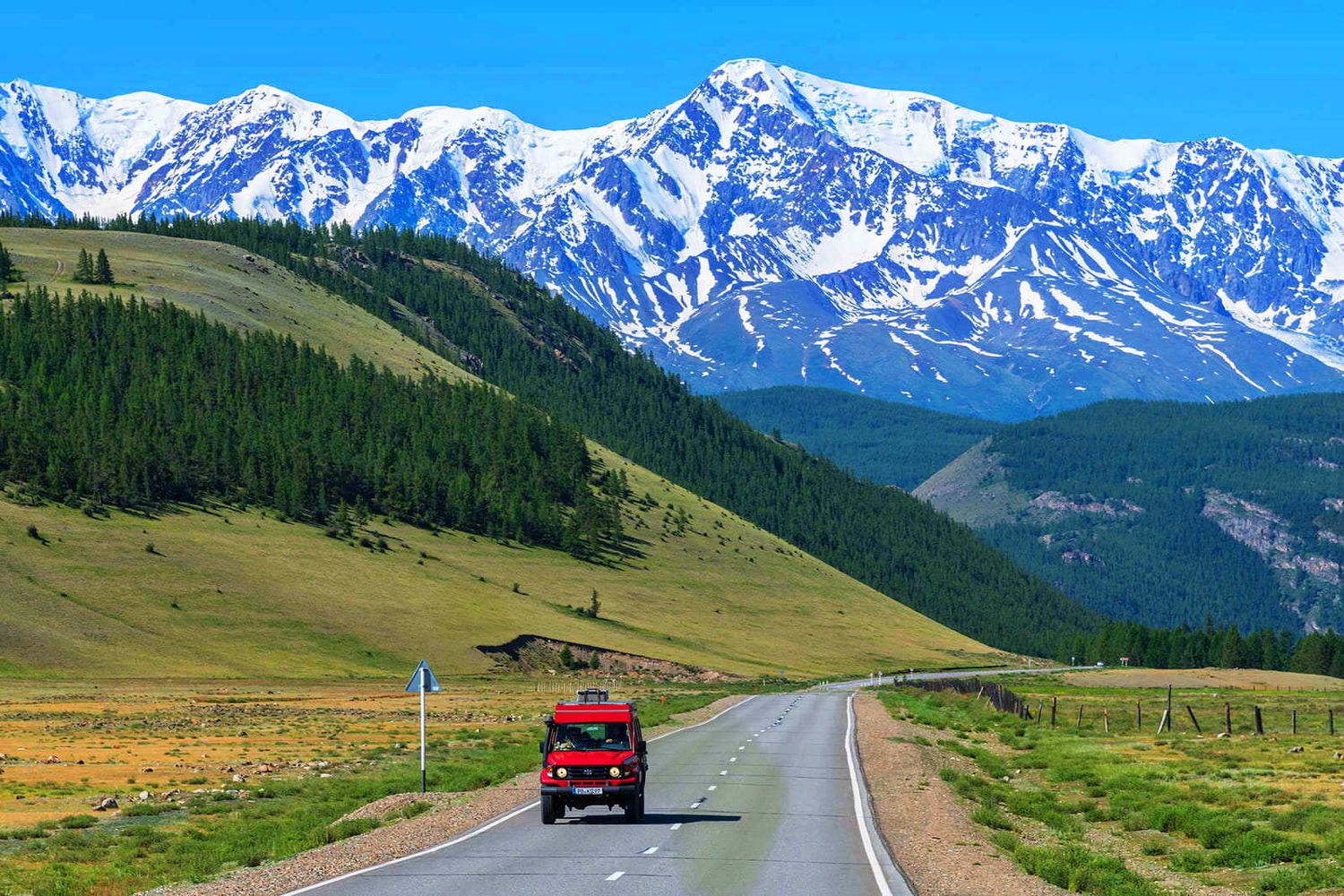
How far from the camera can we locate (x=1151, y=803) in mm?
43656

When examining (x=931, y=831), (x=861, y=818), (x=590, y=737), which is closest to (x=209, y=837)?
(x=590, y=737)

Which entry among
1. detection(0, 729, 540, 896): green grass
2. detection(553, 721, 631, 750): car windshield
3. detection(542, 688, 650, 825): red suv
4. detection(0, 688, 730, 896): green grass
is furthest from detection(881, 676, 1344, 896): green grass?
detection(0, 729, 540, 896): green grass

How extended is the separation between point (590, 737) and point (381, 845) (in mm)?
6144

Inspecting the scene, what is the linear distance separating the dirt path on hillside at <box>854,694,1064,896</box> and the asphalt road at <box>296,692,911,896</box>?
0.64m

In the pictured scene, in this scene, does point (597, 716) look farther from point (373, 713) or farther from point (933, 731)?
point (373, 713)

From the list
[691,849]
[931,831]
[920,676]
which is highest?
A: [691,849]

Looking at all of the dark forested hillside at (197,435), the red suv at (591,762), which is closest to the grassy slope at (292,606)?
the dark forested hillside at (197,435)

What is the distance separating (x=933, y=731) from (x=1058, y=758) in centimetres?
1889

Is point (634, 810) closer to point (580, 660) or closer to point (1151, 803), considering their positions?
point (1151, 803)

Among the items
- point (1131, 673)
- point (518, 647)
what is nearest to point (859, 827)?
point (518, 647)

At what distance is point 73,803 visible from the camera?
1716 inches

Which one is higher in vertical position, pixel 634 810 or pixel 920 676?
pixel 634 810

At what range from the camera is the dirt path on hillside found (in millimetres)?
29688

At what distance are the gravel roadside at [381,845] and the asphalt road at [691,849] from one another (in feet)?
2.37
